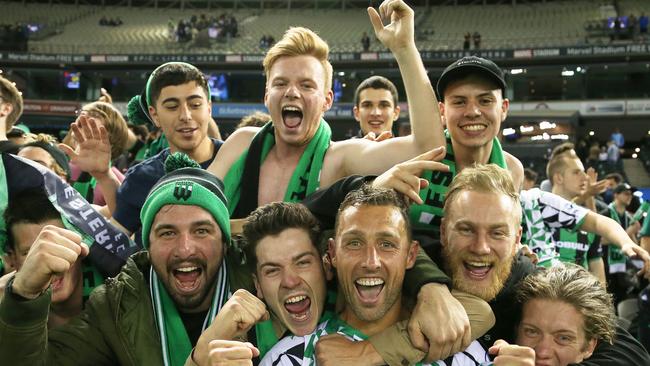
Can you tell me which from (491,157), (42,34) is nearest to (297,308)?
(491,157)

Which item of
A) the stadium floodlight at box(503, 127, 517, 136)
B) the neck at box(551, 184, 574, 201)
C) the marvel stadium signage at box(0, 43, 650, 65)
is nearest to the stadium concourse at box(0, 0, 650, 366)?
the neck at box(551, 184, 574, 201)

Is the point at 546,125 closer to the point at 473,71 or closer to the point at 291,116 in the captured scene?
the point at 473,71

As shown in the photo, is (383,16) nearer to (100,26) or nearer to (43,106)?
(43,106)

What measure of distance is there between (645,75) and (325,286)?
2398 cm

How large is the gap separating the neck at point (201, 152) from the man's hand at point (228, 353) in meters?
1.71

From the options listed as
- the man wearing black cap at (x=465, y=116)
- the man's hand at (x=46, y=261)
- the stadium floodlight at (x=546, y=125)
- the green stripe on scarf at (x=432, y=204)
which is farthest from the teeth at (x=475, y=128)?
the stadium floodlight at (x=546, y=125)

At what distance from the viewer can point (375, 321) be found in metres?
2.42

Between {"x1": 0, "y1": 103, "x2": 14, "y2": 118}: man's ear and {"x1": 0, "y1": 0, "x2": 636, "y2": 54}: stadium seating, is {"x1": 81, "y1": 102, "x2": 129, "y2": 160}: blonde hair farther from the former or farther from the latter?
{"x1": 0, "y1": 0, "x2": 636, "y2": 54}: stadium seating

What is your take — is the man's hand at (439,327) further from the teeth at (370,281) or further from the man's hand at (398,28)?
the man's hand at (398,28)

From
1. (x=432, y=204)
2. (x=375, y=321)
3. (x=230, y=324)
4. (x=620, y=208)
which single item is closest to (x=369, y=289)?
(x=375, y=321)

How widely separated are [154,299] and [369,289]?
854 mm

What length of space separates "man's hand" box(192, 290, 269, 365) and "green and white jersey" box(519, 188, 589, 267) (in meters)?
2.48

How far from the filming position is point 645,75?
22750 millimetres

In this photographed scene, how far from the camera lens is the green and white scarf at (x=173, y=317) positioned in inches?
90.6
